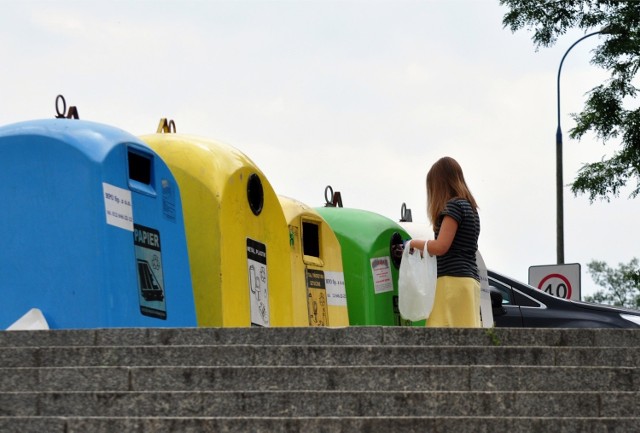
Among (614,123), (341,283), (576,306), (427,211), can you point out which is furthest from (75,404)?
(614,123)

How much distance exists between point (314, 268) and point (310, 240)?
216mm

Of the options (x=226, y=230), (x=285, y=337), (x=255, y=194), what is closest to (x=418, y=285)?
(x=226, y=230)

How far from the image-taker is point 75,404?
6.75 m

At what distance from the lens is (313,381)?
7125mm

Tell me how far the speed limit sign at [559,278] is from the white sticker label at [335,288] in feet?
31.4

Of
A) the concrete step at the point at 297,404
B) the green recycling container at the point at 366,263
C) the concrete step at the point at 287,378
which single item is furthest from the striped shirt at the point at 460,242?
the green recycling container at the point at 366,263

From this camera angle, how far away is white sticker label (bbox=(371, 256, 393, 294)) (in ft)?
43.5

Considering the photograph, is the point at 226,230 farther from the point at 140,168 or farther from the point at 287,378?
the point at 287,378

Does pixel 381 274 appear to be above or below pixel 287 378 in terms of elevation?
above

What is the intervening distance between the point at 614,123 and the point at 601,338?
53.7ft


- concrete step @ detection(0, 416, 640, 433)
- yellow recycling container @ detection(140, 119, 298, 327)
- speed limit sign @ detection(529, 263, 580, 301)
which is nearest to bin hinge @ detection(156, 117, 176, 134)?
yellow recycling container @ detection(140, 119, 298, 327)

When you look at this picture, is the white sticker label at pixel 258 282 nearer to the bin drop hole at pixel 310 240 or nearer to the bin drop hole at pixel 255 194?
the bin drop hole at pixel 255 194

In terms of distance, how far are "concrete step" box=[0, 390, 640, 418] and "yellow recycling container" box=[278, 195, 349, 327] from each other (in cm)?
481

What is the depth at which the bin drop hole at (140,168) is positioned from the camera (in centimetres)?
955
